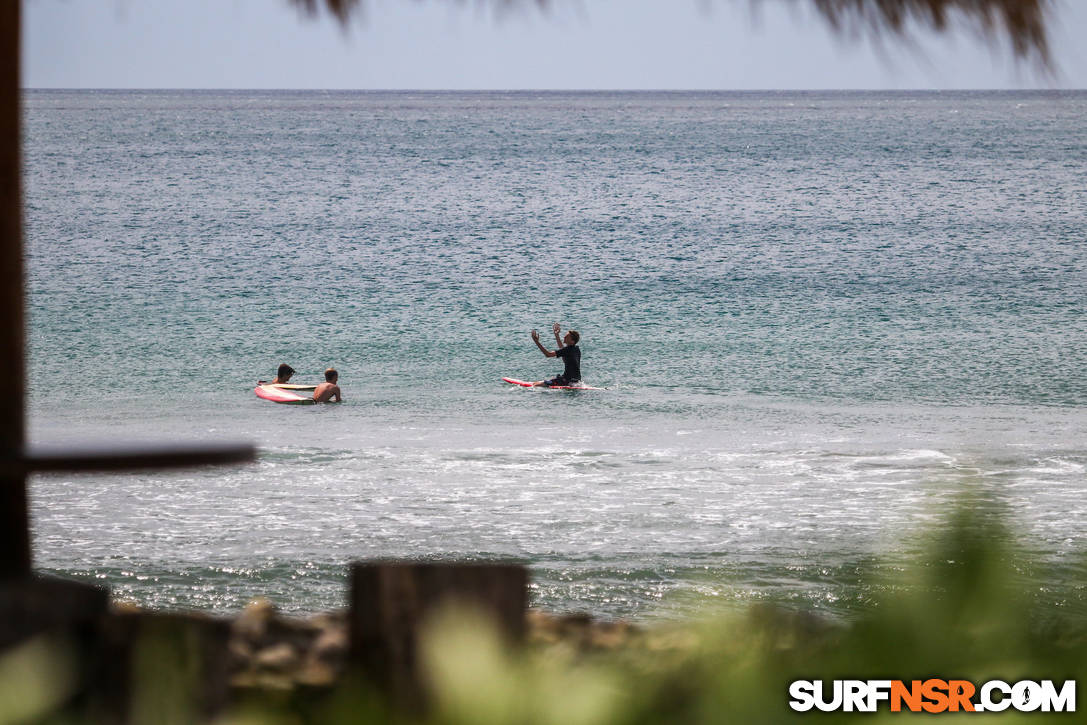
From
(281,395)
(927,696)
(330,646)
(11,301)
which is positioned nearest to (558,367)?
(281,395)

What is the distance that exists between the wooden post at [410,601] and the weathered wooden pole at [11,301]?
156 cm

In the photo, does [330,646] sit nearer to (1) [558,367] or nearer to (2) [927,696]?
(2) [927,696]

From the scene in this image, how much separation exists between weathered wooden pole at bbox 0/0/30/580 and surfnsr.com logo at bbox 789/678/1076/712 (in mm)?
2976

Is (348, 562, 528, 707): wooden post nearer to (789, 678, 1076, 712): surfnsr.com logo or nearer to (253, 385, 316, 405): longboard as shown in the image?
(789, 678, 1076, 712): surfnsr.com logo

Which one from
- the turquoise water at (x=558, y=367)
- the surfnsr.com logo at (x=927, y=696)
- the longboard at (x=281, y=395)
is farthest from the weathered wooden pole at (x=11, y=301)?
the longboard at (x=281, y=395)

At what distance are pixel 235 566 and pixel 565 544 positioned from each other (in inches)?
102

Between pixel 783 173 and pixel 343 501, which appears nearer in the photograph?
pixel 343 501

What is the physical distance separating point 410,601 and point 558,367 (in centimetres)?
2606

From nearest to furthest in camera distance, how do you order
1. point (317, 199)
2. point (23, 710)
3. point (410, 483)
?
point (23, 710), point (410, 483), point (317, 199)

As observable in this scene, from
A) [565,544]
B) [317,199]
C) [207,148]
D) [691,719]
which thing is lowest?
[565,544]

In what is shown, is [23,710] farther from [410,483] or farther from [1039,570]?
[410,483]

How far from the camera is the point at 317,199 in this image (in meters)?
75.5

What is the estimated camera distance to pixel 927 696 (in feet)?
4.38

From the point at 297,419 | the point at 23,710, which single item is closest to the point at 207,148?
the point at 297,419
